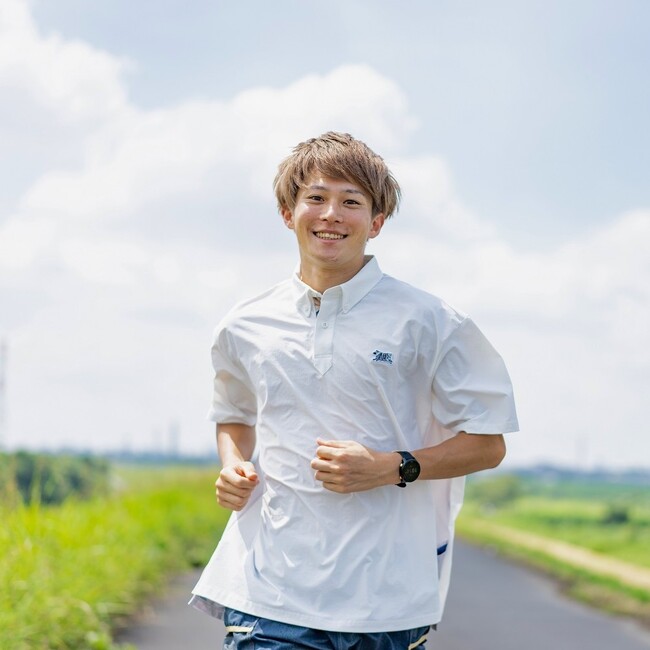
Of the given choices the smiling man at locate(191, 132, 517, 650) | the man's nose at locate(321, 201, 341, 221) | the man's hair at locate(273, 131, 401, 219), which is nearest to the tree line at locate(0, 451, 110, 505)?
the smiling man at locate(191, 132, 517, 650)

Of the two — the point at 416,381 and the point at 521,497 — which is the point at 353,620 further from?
the point at 521,497

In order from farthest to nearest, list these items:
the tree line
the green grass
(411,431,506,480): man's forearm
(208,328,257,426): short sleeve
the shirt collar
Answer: the tree line < the green grass < (208,328,257,426): short sleeve < the shirt collar < (411,431,506,480): man's forearm

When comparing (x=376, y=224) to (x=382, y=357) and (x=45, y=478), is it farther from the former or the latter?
(x=45, y=478)

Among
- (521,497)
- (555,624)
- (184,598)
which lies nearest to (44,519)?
(184,598)

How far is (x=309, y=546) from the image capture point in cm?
327

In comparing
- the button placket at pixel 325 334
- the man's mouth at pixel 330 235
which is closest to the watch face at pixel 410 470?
the button placket at pixel 325 334

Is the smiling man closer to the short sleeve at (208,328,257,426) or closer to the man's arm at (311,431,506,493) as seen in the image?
the man's arm at (311,431,506,493)

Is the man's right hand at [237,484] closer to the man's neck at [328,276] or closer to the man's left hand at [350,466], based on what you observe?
the man's left hand at [350,466]

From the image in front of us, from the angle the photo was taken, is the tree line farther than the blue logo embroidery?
Yes

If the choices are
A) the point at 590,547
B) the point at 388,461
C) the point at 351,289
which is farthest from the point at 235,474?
the point at 590,547

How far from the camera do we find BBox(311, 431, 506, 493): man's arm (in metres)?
3.17

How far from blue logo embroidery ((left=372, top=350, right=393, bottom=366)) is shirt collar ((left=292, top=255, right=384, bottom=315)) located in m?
0.18

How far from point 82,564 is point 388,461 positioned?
587 centimetres

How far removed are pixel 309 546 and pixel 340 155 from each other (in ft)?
3.90
